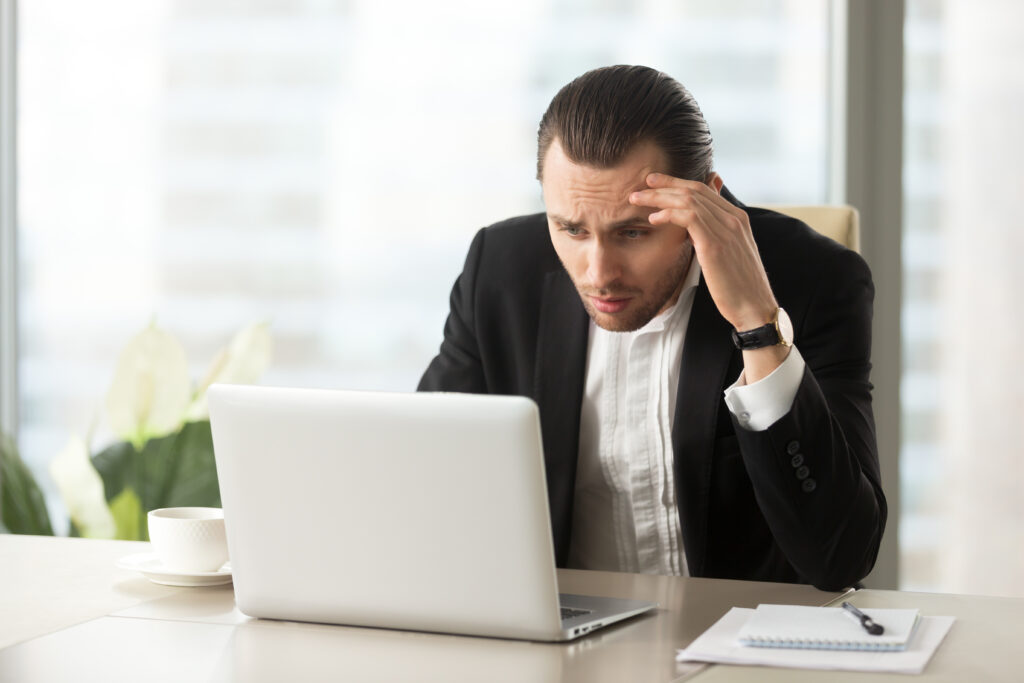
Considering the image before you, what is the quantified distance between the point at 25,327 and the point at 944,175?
245cm

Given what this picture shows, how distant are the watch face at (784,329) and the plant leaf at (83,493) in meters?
1.75

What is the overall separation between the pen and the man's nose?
1.96 ft

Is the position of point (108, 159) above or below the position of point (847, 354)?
above

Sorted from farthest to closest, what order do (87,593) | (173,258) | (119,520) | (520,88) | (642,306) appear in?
1. (173,258)
2. (520,88)
3. (119,520)
4. (642,306)
5. (87,593)

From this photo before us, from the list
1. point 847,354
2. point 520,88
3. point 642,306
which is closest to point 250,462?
point 642,306

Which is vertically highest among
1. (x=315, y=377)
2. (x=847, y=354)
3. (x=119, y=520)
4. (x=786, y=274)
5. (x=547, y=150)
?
(x=547, y=150)

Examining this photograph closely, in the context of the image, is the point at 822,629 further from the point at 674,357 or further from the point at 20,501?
the point at 20,501

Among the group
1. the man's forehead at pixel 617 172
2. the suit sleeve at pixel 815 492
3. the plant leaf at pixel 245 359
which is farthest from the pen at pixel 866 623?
the plant leaf at pixel 245 359

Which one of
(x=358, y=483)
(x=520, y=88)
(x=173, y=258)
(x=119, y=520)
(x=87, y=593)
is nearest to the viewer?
(x=358, y=483)

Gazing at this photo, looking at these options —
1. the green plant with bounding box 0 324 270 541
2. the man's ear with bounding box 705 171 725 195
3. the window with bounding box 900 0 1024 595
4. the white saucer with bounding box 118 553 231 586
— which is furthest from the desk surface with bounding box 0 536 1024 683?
the window with bounding box 900 0 1024 595

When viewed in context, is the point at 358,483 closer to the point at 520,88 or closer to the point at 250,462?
the point at 250,462

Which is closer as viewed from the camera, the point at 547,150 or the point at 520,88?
the point at 547,150

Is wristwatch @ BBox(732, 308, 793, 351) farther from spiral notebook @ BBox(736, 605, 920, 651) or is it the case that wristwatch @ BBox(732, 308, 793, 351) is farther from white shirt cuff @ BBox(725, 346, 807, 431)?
spiral notebook @ BBox(736, 605, 920, 651)

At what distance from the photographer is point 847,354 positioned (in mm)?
1667
